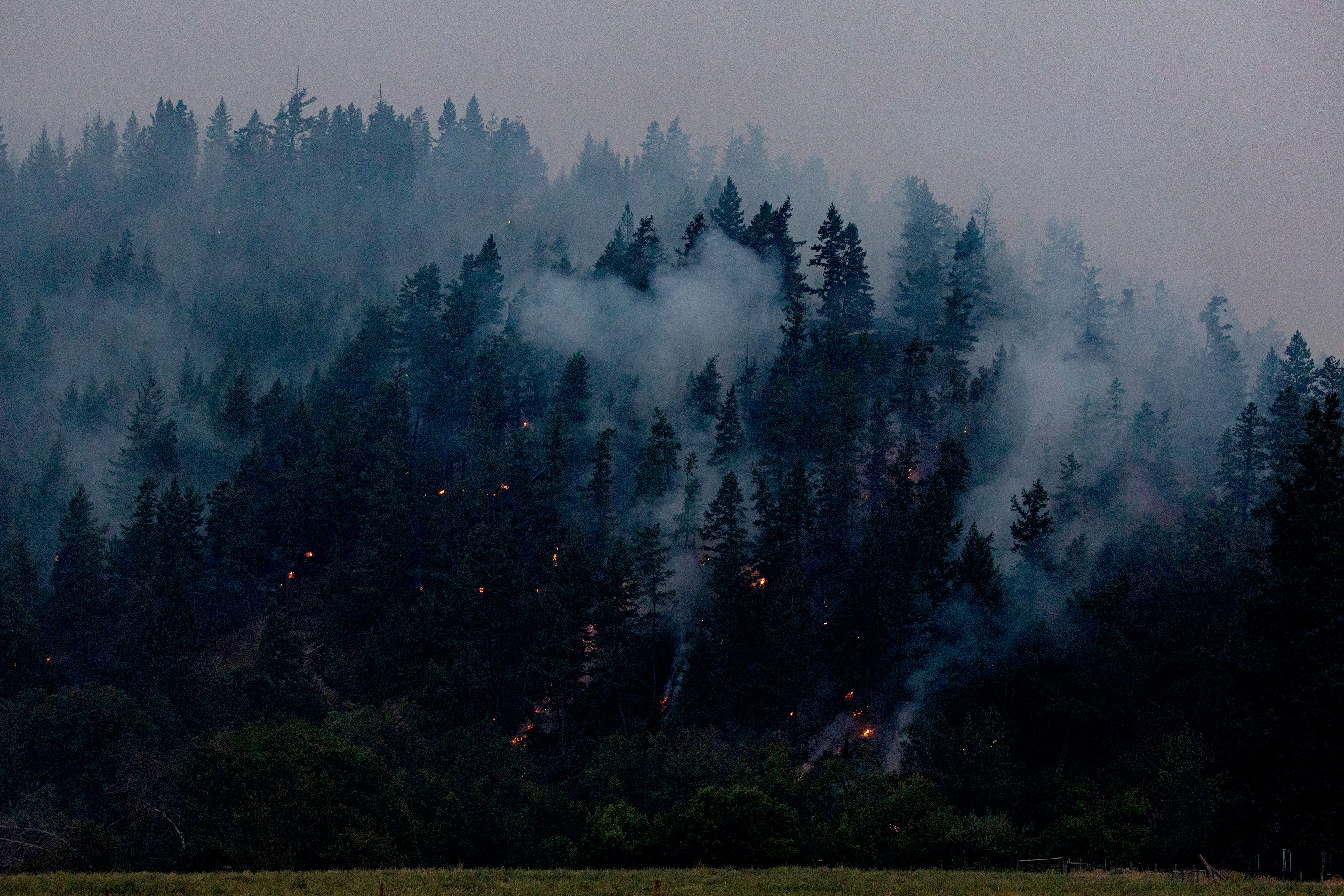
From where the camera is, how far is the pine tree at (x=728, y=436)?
315ft

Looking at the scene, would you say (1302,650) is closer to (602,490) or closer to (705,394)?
(602,490)

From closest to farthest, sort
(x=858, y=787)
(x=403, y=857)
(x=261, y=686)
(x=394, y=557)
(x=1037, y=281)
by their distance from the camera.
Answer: (x=403, y=857)
(x=858, y=787)
(x=261, y=686)
(x=394, y=557)
(x=1037, y=281)

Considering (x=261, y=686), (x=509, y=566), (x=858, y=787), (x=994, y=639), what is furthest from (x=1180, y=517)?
(x=261, y=686)

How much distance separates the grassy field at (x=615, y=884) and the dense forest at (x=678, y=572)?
9.99m

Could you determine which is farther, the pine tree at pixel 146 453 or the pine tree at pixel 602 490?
the pine tree at pixel 146 453

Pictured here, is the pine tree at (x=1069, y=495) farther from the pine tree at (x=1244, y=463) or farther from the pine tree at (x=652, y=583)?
the pine tree at (x=652, y=583)

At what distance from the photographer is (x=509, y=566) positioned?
85.0 metres

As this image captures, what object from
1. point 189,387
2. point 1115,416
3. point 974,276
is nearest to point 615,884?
point 1115,416

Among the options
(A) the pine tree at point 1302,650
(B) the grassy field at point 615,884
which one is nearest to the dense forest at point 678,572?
(A) the pine tree at point 1302,650

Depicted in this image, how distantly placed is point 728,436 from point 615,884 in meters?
68.9

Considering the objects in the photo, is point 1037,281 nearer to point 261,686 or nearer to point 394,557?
point 394,557

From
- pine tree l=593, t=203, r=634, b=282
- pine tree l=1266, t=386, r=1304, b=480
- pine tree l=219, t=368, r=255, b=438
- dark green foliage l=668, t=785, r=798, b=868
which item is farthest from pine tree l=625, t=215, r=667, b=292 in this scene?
dark green foliage l=668, t=785, r=798, b=868

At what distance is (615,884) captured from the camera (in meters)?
28.7

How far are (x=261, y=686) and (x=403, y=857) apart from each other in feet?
107
